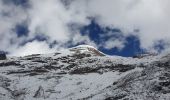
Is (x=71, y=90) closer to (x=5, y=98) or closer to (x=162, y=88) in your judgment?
(x=5, y=98)

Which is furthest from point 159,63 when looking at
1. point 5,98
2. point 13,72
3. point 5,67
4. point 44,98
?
point 5,67

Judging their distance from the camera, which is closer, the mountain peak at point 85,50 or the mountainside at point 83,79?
the mountainside at point 83,79

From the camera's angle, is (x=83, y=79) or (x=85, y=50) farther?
(x=85, y=50)

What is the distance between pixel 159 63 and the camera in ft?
231

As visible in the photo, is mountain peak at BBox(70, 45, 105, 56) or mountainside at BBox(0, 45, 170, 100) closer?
mountainside at BBox(0, 45, 170, 100)

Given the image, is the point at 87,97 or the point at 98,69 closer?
the point at 87,97

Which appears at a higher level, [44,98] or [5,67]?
[5,67]

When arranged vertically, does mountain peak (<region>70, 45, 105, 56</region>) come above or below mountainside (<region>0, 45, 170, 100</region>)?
above

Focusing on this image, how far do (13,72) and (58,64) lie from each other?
16.2 meters

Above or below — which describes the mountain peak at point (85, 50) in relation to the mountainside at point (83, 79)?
above

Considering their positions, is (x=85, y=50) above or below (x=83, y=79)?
above

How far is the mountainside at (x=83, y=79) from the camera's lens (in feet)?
188

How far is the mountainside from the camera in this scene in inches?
2254

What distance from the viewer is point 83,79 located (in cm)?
8162
